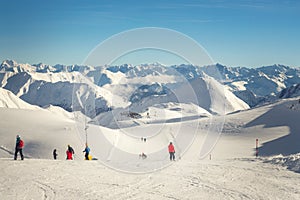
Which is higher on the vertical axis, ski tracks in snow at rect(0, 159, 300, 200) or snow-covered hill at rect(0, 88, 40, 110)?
snow-covered hill at rect(0, 88, 40, 110)

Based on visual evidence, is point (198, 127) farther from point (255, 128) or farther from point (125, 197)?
point (125, 197)

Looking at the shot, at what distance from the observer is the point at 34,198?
11.6 m

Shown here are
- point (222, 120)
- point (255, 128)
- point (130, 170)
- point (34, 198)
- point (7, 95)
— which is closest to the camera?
point (34, 198)

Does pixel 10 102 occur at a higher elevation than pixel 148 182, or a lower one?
higher

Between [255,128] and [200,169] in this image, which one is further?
[255,128]

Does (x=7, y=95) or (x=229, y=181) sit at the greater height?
(x=7, y=95)

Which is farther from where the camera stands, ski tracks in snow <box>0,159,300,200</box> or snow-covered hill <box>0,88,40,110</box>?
snow-covered hill <box>0,88,40,110</box>

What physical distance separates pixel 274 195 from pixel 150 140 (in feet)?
104

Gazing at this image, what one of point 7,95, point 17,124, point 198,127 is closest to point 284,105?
point 198,127

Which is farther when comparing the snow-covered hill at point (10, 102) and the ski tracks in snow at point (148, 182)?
the snow-covered hill at point (10, 102)

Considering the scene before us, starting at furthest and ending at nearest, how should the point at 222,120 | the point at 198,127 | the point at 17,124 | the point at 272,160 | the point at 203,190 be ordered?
the point at 222,120 → the point at 198,127 → the point at 17,124 → the point at 272,160 → the point at 203,190

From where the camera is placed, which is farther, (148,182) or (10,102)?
(10,102)

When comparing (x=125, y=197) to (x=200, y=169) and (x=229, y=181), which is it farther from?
(x=200, y=169)

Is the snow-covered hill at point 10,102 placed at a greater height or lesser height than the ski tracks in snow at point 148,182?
greater
